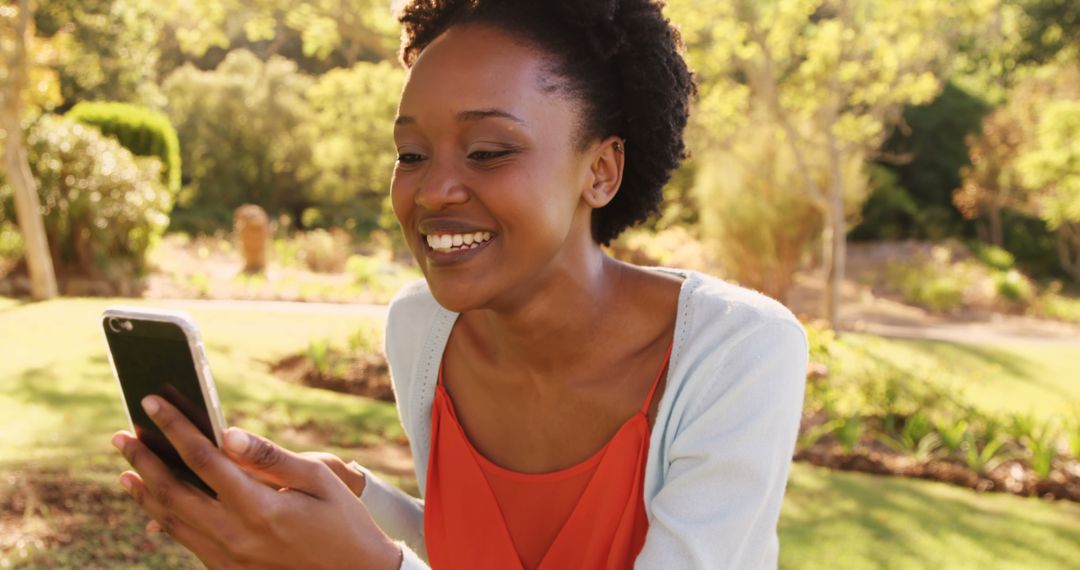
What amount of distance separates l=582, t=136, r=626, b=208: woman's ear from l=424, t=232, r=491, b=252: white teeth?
276mm

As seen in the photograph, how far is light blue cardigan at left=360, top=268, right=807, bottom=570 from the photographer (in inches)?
66.8

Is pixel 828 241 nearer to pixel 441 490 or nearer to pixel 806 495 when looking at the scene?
pixel 806 495

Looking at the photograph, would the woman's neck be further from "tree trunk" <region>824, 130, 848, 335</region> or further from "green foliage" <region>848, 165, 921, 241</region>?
"green foliage" <region>848, 165, 921, 241</region>

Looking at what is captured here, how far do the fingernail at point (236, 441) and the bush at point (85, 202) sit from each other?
42.2ft

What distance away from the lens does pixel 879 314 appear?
1582 cm

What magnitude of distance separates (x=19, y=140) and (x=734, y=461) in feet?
40.0

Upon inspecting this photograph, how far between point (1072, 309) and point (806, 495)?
45.1 ft

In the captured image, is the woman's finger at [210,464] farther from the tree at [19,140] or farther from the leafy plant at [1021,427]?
the tree at [19,140]

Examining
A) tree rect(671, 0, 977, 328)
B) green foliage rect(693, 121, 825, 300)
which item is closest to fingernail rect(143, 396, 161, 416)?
tree rect(671, 0, 977, 328)

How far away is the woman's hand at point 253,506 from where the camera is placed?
54.8 inches

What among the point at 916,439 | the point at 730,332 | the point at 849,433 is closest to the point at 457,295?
the point at 730,332

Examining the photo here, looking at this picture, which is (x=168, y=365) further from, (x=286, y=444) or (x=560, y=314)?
(x=286, y=444)

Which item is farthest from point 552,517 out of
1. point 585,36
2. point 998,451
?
point 998,451

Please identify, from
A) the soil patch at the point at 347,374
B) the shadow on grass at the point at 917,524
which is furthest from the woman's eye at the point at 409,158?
the soil patch at the point at 347,374
